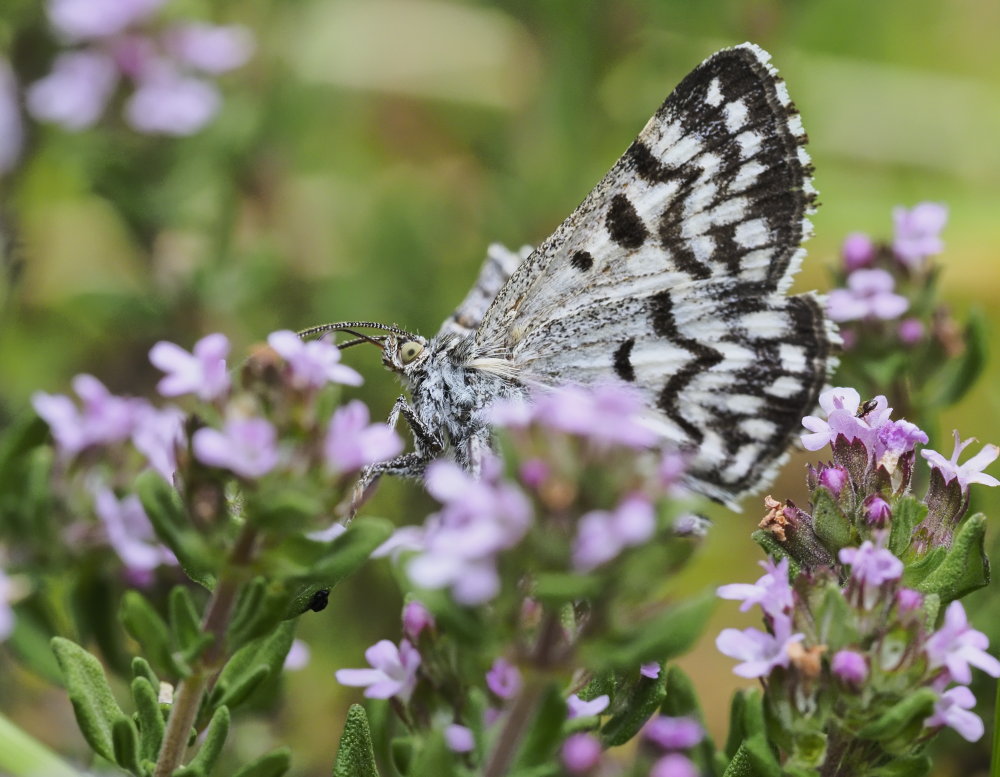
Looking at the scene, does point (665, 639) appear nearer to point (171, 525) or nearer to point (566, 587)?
point (566, 587)

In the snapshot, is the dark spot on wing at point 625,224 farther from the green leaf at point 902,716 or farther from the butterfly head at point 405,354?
the green leaf at point 902,716

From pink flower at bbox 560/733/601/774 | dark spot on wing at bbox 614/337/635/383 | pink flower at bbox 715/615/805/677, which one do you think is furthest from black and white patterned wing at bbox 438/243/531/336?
pink flower at bbox 560/733/601/774

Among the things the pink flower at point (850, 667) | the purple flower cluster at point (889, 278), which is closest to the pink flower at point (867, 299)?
the purple flower cluster at point (889, 278)

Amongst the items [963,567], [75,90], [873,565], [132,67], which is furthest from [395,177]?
[873,565]

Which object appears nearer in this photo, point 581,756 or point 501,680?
point 581,756

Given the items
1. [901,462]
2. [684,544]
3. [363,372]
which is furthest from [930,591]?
[363,372]

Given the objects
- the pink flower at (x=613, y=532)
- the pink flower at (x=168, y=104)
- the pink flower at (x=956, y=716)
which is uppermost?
the pink flower at (x=168, y=104)

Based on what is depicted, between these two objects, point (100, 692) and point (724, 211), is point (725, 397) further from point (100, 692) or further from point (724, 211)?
point (100, 692)
